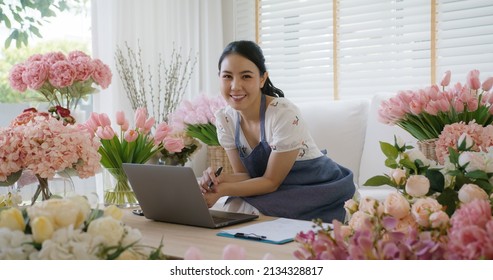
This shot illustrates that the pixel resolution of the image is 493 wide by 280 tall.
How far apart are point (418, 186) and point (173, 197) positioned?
806mm

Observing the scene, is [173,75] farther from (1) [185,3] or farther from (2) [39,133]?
(2) [39,133]

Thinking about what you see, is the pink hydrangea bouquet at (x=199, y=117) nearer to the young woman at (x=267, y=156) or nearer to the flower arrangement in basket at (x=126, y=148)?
the young woman at (x=267, y=156)

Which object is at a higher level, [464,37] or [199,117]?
[464,37]

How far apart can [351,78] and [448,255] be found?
350cm

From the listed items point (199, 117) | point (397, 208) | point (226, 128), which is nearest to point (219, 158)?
point (199, 117)

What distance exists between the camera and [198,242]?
150 cm

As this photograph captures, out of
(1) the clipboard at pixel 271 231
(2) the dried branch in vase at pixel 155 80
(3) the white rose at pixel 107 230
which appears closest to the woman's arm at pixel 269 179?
(1) the clipboard at pixel 271 231

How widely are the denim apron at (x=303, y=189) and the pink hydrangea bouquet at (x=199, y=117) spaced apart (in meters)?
0.54

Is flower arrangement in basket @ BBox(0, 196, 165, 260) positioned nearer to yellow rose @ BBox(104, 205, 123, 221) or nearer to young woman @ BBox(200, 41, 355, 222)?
yellow rose @ BBox(104, 205, 123, 221)

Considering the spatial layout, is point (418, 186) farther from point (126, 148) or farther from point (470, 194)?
point (126, 148)

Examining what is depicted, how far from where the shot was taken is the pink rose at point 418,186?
1184 mm

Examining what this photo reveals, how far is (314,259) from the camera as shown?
0.79 m

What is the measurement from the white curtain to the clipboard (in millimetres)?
2508

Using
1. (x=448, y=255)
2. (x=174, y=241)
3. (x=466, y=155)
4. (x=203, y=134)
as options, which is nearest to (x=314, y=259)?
(x=448, y=255)
